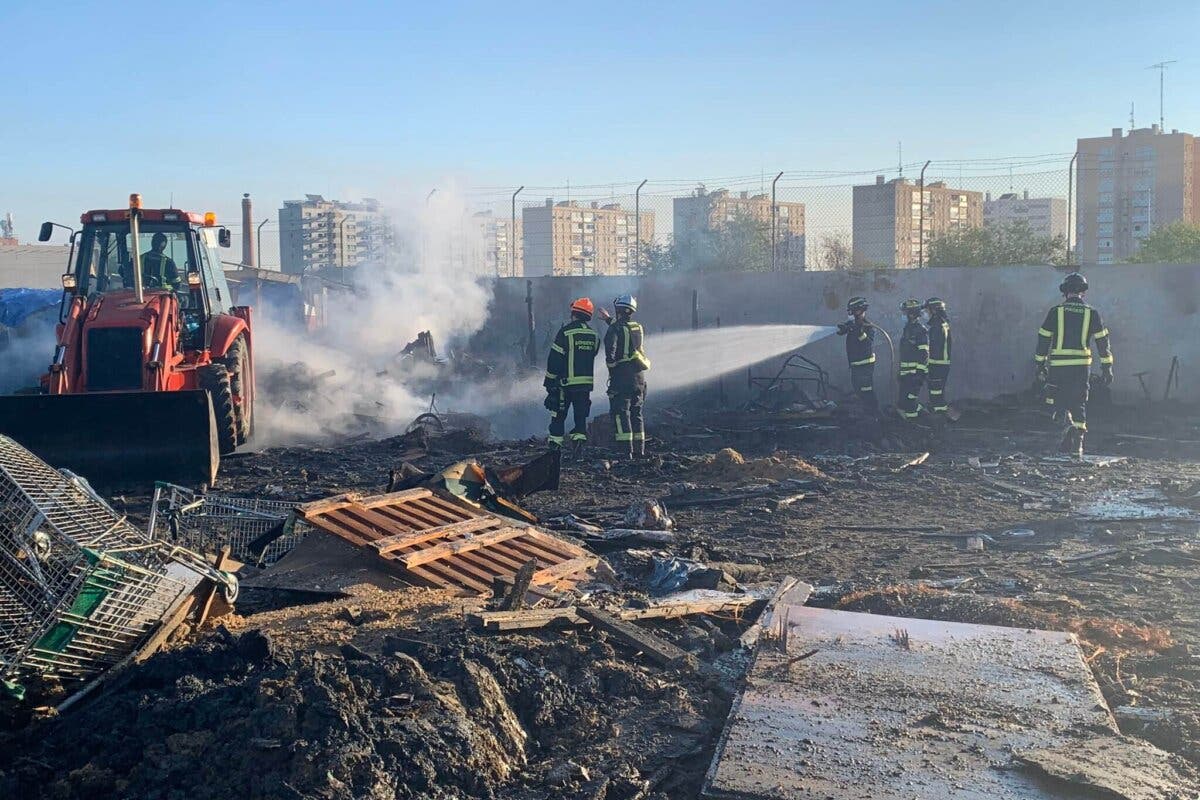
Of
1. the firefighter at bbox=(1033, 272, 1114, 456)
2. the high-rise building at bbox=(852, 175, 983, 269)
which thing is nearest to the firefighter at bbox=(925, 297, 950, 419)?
the firefighter at bbox=(1033, 272, 1114, 456)

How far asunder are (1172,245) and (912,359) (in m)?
15.4

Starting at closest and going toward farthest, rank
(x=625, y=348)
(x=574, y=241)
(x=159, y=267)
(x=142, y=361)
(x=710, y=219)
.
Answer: (x=142, y=361) < (x=159, y=267) < (x=625, y=348) < (x=710, y=219) < (x=574, y=241)

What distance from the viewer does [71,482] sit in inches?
212

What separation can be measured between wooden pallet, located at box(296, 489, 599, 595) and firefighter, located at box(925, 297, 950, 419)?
27.8 ft

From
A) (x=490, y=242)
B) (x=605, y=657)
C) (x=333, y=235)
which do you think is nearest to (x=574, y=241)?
(x=333, y=235)

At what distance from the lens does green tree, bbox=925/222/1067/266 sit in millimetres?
24500

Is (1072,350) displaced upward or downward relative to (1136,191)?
downward

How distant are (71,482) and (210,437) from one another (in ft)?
15.5

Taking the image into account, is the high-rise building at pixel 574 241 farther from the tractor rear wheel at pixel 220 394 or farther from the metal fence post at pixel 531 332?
the tractor rear wheel at pixel 220 394

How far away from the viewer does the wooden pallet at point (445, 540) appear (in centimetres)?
677

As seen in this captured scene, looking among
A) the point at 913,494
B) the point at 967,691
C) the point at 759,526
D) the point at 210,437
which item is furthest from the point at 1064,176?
the point at 967,691

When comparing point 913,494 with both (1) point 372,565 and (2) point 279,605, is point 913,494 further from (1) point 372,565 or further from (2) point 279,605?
(2) point 279,605

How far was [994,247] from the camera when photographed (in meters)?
24.8

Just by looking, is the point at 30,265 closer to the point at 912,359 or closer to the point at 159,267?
the point at 159,267
